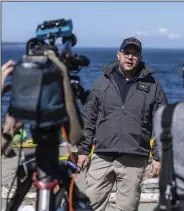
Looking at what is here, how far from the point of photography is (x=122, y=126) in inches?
181

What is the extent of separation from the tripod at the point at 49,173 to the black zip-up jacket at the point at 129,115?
4.44ft

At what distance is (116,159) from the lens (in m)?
4.68

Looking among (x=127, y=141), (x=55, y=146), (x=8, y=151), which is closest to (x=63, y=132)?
(x=55, y=146)

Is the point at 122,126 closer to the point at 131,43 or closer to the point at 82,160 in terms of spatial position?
the point at 82,160

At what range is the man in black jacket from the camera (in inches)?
181

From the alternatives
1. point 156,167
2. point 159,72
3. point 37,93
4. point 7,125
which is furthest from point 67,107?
point 159,72

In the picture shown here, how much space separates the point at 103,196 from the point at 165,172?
1844mm

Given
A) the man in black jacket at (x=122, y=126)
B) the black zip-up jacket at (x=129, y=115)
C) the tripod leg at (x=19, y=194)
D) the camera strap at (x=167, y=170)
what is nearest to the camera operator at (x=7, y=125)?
the tripod leg at (x=19, y=194)

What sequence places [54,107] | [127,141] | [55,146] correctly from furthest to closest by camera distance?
[127,141] → [55,146] → [54,107]

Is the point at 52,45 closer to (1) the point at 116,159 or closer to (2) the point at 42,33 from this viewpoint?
(2) the point at 42,33

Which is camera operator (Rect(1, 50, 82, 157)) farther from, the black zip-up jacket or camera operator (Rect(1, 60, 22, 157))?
the black zip-up jacket

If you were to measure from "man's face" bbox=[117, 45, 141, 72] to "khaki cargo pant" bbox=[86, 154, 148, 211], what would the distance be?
0.76 metres

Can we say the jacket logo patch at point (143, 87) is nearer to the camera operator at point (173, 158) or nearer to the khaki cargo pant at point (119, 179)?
the khaki cargo pant at point (119, 179)

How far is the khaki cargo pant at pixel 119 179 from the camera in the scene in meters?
4.66
